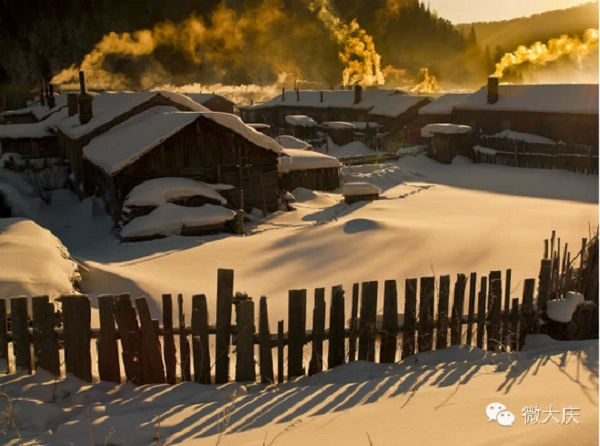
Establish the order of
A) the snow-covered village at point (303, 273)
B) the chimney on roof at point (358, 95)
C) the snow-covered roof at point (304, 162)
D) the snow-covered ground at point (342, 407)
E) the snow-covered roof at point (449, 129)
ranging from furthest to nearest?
1. the chimney on roof at point (358, 95)
2. the snow-covered roof at point (449, 129)
3. the snow-covered roof at point (304, 162)
4. the snow-covered village at point (303, 273)
5. the snow-covered ground at point (342, 407)

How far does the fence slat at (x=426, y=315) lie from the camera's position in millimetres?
6680

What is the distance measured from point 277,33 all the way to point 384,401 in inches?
3912

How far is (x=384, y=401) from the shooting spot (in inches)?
201

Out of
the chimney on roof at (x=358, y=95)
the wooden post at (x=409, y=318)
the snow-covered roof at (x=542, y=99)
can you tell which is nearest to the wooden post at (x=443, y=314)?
the wooden post at (x=409, y=318)

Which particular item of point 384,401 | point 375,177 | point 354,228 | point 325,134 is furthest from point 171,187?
point 325,134

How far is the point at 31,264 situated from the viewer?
8352 mm

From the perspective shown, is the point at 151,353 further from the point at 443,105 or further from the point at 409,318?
the point at 443,105

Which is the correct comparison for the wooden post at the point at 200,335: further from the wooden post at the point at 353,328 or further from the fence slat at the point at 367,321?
the fence slat at the point at 367,321

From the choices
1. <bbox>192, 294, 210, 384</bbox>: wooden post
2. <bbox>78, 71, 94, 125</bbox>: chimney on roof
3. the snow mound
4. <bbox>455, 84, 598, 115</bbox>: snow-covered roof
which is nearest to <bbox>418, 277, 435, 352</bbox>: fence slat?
<bbox>192, 294, 210, 384</bbox>: wooden post

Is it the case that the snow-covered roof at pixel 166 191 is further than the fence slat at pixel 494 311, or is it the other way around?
the snow-covered roof at pixel 166 191

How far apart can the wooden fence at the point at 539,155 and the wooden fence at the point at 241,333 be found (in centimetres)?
2487

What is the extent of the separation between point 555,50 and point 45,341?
7308 centimetres

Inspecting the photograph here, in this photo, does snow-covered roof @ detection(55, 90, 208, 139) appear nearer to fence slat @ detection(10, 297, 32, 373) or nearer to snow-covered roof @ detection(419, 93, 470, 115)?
fence slat @ detection(10, 297, 32, 373)

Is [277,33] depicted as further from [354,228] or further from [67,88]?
[354,228]
